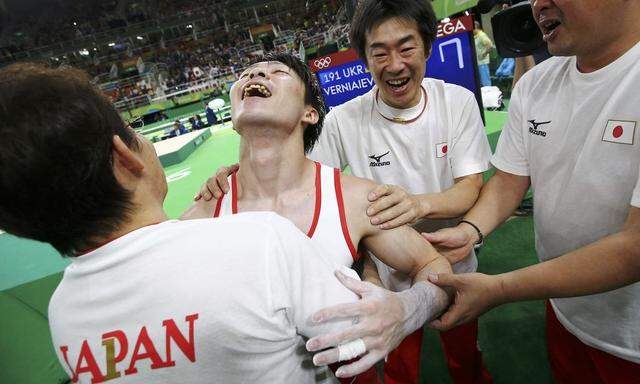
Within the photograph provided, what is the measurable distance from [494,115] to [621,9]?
5455 mm

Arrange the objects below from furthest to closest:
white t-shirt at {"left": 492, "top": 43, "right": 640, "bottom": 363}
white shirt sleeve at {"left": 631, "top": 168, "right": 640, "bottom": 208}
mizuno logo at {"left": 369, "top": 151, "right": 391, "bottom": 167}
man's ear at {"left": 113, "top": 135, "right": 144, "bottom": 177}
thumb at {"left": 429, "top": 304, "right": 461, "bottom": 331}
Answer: mizuno logo at {"left": 369, "top": 151, "right": 391, "bottom": 167} → thumb at {"left": 429, "top": 304, "right": 461, "bottom": 331} → white t-shirt at {"left": 492, "top": 43, "right": 640, "bottom": 363} → white shirt sleeve at {"left": 631, "top": 168, "right": 640, "bottom": 208} → man's ear at {"left": 113, "top": 135, "right": 144, "bottom": 177}

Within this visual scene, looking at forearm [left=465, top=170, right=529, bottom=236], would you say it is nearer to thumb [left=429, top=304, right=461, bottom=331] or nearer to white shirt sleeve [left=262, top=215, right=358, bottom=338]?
thumb [left=429, top=304, right=461, bottom=331]

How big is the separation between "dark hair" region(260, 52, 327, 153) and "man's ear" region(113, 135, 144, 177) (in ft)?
3.50

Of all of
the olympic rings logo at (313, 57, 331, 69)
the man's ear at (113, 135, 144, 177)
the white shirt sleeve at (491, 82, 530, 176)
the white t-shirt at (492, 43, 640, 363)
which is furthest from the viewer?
the olympic rings logo at (313, 57, 331, 69)

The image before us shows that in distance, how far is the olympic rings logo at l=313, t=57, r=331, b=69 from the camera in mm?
3326

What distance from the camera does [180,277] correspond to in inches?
28.8

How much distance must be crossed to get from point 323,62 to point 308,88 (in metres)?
1.63

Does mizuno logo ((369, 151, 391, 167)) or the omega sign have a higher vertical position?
the omega sign

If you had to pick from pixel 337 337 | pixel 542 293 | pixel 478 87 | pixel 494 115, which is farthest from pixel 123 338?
pixel 494 115

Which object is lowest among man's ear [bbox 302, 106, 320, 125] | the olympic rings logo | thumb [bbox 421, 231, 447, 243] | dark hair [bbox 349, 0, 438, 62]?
thumb [bbox 421, 231, 447, 243]

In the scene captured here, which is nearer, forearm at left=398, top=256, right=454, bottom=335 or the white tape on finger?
the white tape on finger

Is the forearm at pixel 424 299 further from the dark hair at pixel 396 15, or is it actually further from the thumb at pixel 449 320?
the dark hair at pixel 396 15

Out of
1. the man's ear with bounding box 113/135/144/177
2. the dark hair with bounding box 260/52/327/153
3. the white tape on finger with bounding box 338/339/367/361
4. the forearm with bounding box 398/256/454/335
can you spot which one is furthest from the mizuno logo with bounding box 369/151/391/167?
the man's ear with bounding box 113/135/144/177

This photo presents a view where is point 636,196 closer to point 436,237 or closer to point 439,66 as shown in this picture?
point 436,237
